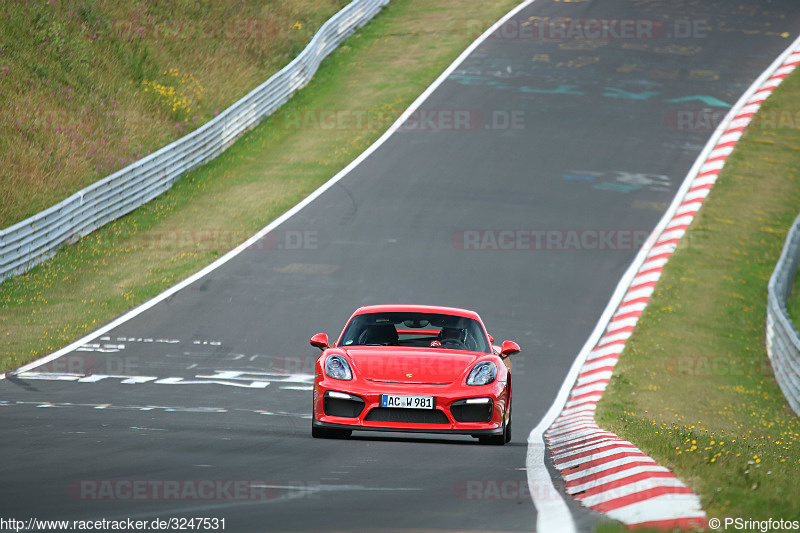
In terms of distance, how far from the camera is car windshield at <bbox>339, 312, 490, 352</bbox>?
10375 millimetres

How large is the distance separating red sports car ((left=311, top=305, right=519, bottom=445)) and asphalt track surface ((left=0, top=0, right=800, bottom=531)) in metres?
0.30

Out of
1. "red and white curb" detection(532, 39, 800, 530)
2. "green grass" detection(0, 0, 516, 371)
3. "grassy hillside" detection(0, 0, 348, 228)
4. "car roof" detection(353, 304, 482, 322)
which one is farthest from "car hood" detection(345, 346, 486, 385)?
"grassy hillside" detection(0, 0, 348, 228)

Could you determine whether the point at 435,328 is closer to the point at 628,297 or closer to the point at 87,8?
the point at 628,297

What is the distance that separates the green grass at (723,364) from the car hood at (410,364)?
185 cm

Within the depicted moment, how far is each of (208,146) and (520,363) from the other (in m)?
14.7

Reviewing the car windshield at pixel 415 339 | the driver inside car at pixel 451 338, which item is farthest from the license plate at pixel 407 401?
the driver inside car at pixel 451 338

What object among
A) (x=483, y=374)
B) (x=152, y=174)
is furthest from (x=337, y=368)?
(x=152, y=174)

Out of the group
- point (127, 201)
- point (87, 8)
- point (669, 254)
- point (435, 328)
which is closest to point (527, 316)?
point (669, 254)

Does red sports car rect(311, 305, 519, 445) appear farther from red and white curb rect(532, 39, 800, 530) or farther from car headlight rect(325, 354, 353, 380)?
red and white curb rect(532, 39, 800, 530)

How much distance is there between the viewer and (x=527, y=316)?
59.3 ft

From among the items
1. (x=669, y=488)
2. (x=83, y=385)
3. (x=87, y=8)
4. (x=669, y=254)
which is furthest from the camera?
(x=87, y=8)

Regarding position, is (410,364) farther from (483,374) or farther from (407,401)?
(483,374)

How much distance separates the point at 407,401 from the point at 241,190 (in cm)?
→ 1743

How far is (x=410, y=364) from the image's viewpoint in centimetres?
955
